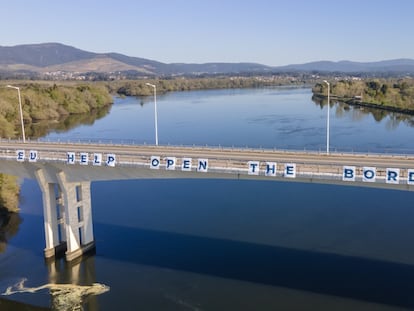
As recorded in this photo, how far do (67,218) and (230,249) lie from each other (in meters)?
11.2

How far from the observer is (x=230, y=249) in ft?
103

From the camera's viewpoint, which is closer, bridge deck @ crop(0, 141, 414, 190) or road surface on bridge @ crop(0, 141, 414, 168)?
bridge deck @ crop(0, 141, 414, 190)

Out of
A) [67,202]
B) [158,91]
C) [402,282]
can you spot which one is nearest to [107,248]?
[67,202]

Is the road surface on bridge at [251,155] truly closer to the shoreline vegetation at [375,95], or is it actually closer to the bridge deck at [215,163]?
the bridge deck at [215,163]

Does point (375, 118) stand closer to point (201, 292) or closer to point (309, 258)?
point (309, 258)

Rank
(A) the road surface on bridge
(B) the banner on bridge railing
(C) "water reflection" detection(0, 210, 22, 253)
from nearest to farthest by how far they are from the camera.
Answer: (B) the banner on bridge railing
(A) the road surface on bridge
(C) "water reflection" detection(0, 210, 22, 253)

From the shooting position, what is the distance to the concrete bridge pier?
29656 millimetres

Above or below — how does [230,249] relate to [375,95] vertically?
below

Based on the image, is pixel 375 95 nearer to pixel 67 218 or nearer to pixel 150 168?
pixel 67 218

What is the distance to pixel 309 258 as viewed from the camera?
29625mm

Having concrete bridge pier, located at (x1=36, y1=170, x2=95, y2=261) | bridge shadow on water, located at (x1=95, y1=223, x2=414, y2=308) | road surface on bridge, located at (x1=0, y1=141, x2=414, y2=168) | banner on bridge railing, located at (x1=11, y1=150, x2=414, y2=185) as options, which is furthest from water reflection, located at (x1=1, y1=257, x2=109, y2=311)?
road surface on bridge, located at (x1=0, y1=141, x2=414, y2=168)

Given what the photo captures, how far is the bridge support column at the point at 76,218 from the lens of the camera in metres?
29.4

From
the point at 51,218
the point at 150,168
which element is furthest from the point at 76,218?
the point at 150,168

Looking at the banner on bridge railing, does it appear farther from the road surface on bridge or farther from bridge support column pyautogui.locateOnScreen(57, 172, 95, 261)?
bridge support column pyautogui.locateOnScreen(57, 172, 95, 261)
